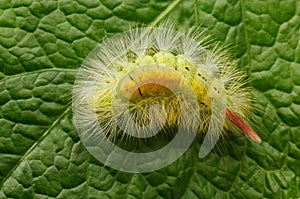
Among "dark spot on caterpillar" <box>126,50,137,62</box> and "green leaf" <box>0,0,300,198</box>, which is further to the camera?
"dark spot on caterpillar" <box>126,50,137,62</box>

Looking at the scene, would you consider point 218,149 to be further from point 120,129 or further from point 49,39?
point 49,39

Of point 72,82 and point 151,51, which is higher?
point 151,51

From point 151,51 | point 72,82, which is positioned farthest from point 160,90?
Answer: point 72,82

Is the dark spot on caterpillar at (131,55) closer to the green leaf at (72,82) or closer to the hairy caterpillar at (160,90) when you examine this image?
the hairy caterpillar at (160,90)

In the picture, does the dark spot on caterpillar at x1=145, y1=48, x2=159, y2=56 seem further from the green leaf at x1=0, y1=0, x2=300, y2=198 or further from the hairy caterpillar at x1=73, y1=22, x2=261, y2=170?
the green leaf at x1=0, y1=0, x2=300, y2=198

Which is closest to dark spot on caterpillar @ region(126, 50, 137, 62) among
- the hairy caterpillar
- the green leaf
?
Answer: the hairy caterpillar

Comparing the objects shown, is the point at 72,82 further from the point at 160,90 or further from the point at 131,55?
the point at 160,90

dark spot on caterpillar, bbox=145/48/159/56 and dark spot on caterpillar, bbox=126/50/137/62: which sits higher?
dark spot on caterpillar, bbox=145/48/159/56
